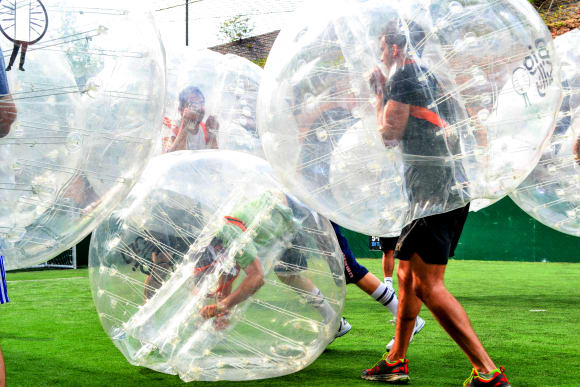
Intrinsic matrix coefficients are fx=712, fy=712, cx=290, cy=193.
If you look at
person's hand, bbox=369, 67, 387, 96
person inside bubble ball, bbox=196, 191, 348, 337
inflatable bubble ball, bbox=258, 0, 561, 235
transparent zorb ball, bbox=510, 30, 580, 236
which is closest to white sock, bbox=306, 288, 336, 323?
person inside bubble ball, bbox=196, 191, 348, 337

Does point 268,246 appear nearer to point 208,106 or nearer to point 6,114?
point 6,114

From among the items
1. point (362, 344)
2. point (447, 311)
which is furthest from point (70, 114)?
point (362, 344)

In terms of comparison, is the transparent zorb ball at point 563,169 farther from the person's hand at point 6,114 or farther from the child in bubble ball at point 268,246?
the person's hand at point 6,114

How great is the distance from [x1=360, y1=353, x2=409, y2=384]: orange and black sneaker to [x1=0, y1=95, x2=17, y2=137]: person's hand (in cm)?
209

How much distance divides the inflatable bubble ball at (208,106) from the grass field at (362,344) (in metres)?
1.47

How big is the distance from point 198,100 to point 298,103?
7.43 ft

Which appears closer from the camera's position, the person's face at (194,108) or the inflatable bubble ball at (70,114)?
the inflatable bubble ball at (70,114)

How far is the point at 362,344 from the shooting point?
15.1 feet

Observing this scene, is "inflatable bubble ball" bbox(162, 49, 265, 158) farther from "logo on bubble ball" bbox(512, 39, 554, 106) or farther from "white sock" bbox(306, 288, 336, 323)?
"logo on bubble ball" bbox(512, 39, 554, 106)

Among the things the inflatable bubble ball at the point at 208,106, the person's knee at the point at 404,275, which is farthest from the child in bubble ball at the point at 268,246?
the inflatable bubble ball at the point at 208,106

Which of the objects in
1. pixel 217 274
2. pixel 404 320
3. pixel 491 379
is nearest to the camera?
pixel 491 379

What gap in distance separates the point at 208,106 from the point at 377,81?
2437mm

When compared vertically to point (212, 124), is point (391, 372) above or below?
below

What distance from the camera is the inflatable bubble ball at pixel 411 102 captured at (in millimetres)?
2629
